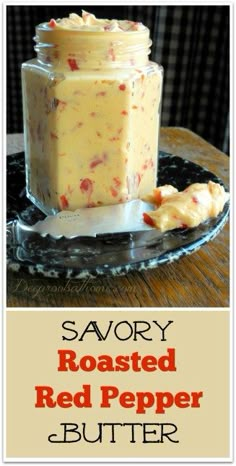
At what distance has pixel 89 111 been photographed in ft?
1.82

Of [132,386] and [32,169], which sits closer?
[132,386]

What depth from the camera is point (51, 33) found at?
551mm

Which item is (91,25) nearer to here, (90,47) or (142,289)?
(90,47)

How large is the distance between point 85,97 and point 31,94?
0.28ft

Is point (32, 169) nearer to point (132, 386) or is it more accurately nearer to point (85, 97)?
point (85, 97)

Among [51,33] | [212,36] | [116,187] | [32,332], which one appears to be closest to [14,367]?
[32,332]

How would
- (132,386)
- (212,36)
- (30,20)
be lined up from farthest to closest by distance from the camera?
1. (30,20)
2. (212,36)
3. (132,386)

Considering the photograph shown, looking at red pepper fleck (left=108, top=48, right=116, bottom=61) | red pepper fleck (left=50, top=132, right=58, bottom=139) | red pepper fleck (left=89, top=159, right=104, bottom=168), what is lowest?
red pepper fleck (left=89, top=159, right=104, bottom=168)

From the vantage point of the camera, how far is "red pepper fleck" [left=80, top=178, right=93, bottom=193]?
23.0 inches

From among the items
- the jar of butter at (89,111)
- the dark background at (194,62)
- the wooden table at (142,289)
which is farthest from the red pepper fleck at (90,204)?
the dark background at (194,62)

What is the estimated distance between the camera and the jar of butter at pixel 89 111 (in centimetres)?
54

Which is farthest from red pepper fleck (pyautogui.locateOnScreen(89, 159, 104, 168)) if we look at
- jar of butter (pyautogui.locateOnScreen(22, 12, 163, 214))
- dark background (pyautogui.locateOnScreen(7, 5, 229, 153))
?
dark background (pyautogui.locateOnScreen(7, 5, 229, 153))

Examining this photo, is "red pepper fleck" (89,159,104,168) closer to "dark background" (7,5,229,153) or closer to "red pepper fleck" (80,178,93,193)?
"red pepper fleck" (80,178,93,193)

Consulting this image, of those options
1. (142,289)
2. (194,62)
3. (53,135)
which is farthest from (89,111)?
(194,62)
